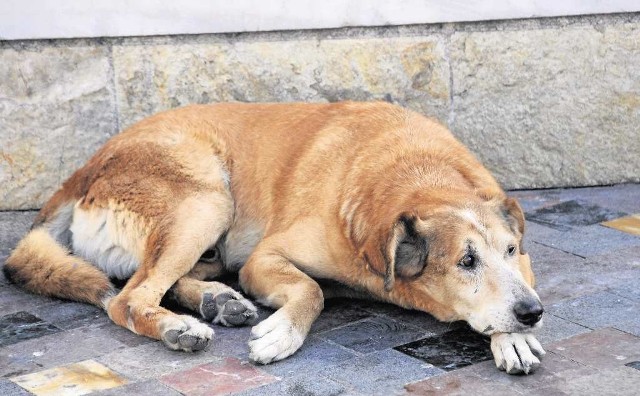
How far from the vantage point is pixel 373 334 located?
4.75 metres

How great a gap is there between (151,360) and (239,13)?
2563 millimetres

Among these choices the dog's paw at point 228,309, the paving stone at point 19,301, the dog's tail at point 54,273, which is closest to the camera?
the dog's paw at point 228,309

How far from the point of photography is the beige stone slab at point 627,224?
238 inches

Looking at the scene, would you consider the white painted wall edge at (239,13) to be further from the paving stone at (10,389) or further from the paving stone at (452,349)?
the paving stone at (10,389)

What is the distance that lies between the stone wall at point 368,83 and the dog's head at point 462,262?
79.3 inches

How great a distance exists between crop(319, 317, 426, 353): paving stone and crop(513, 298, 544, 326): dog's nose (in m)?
0.58

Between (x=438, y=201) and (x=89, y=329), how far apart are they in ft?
5.44

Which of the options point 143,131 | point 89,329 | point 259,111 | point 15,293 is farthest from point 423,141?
point 15,293

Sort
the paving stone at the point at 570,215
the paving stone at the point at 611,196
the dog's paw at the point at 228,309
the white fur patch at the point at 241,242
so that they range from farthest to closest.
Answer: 1. the paving stone at the point at 611,196
2. the paving stone at the point at 570,215
3. the white fur patch at the point at 241,242
4. the dog's paw at the point at 228,309

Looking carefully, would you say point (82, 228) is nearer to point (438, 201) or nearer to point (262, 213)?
point (262, 213)

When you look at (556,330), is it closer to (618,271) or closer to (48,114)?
(618,271)

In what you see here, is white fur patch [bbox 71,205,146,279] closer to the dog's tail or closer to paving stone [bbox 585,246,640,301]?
the dog's tail

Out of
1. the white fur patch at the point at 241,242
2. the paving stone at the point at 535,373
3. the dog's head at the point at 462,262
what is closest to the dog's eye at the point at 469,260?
the dog's head at the point at 462,262

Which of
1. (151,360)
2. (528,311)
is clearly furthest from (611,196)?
(151,360)
